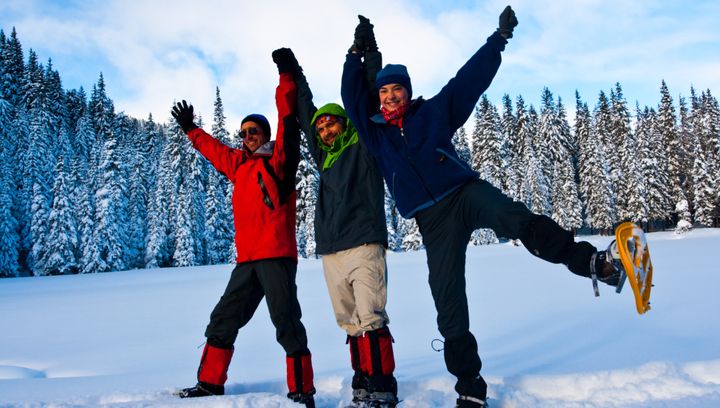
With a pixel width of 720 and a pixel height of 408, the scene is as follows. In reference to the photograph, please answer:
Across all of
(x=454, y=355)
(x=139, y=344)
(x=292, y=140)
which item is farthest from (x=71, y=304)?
(x=454, y=355)

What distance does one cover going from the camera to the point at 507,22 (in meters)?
3.02

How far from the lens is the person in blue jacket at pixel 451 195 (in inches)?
109

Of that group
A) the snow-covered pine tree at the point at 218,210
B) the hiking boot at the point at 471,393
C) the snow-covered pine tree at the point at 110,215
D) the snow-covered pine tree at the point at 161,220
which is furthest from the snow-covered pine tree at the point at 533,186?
the hiking boot at the point at 471,393

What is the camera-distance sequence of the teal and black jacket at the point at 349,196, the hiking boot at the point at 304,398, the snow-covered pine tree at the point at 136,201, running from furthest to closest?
the snow-covered pine tree at the point at 136,201, the teal and black jacket at the point at 349,196, the hiking boot at the point at 304,398

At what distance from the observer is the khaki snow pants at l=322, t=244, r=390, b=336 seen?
10.1 ft

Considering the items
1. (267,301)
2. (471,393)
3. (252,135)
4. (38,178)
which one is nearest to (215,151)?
→ (252,135)

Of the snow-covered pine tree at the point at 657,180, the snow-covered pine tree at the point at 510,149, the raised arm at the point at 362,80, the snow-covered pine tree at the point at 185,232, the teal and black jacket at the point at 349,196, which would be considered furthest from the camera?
the snow-covered pine tree at the point at 657,180

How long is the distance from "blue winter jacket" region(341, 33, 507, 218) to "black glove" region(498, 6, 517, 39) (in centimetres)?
5

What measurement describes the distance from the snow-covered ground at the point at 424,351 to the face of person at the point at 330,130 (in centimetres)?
184

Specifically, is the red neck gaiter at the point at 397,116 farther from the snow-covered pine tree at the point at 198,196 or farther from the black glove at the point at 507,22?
the snow-covered pine tree at the point at 198,196

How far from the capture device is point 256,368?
4684 mm

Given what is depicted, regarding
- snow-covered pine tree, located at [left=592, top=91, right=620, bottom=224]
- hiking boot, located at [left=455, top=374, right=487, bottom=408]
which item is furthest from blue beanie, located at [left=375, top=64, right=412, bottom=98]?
snow-covered pine tree, located at [left=592, top=91, right=620, bottom=224]

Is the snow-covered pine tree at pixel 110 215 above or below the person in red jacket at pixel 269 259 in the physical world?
above

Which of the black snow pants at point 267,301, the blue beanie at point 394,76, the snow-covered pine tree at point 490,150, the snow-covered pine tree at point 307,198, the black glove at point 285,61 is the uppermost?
the snow-covered pine tree at point 490,150
